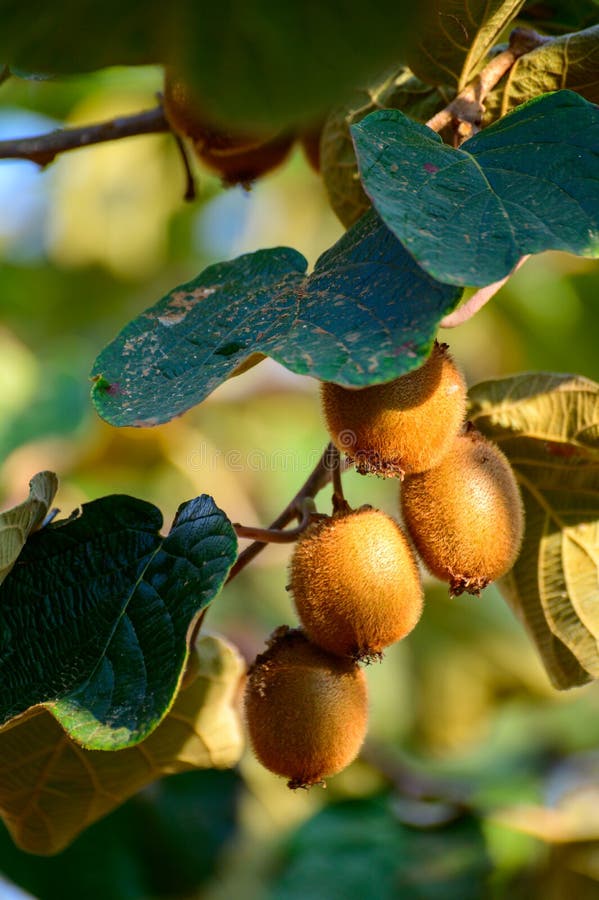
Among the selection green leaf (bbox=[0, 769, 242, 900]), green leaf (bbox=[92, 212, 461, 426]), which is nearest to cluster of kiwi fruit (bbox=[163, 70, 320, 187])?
green leaf (bbox=[92, 212, 461, 426])

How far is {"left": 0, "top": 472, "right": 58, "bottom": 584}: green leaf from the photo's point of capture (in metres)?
1.16

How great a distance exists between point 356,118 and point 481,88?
7.2 inches

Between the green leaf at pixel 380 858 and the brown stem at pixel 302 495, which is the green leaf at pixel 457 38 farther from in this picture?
the green leaf at pixel 380 858

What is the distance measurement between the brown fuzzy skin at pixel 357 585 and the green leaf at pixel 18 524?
0.30m

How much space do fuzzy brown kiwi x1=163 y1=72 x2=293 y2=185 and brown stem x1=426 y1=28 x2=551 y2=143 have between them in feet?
0.89

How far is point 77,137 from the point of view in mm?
1443

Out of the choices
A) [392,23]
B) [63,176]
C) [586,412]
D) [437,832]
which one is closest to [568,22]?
[586,412]

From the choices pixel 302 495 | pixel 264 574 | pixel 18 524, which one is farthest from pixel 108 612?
pixel 264 574

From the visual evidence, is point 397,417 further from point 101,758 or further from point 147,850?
point 147,850

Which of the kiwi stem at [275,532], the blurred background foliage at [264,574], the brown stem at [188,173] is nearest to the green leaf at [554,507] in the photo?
the kiwi stem at [275,532]

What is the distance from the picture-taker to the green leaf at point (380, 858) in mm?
1892

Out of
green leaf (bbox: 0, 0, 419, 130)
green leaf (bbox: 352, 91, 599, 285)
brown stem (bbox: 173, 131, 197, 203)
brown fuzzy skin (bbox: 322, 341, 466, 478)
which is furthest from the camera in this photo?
brown stem (bbox: 173, 131, 197, 203)

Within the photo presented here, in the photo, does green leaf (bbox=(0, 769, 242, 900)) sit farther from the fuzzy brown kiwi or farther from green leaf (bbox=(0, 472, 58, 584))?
the fuzzy brown kiwi

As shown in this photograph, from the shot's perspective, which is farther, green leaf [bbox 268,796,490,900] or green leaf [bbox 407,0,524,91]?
green leaf [bbox 268,796,490,900]
